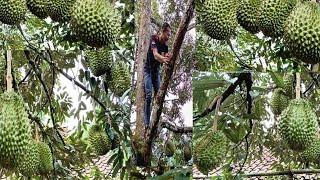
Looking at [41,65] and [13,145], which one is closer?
[13,145]

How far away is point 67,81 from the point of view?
8.72 feet

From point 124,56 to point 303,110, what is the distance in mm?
890

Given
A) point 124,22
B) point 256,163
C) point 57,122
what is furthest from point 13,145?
point 256,163

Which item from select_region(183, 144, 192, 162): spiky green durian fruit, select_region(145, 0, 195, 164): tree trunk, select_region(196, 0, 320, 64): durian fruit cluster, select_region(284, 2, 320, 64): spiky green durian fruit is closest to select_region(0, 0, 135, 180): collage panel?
select_region(145, 0, 195, 164): tree trunk

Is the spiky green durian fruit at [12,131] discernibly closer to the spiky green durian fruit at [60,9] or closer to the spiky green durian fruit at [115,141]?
the spiky green durian fruit at [60,9]

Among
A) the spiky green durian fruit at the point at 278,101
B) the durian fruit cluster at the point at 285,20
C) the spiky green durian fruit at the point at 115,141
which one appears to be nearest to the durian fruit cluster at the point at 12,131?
the spiky green durian fruit at the point at 115,141

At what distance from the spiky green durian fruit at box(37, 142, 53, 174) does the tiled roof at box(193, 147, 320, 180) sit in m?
0.61

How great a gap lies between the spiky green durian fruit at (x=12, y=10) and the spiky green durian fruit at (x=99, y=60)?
0.50m

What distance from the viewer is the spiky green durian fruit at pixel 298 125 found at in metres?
1.99

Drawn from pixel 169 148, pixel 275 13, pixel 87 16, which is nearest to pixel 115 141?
pixel 169 148

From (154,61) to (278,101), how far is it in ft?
1.82

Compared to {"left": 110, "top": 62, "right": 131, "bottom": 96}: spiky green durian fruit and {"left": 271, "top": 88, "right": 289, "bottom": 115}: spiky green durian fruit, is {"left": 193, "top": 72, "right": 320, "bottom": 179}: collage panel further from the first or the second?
{"left": 110, "top": 62, "right": 131, "bottom": 96}: spiky green durian fruit

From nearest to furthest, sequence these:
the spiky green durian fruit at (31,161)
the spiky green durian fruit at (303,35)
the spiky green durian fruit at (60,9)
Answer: the spiky green durian fruit at (303,35), the spiky green durian fruit at (60,9), the spiky green durian fruit at (31,161)

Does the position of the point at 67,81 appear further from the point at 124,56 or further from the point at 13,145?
the point at 13,145
